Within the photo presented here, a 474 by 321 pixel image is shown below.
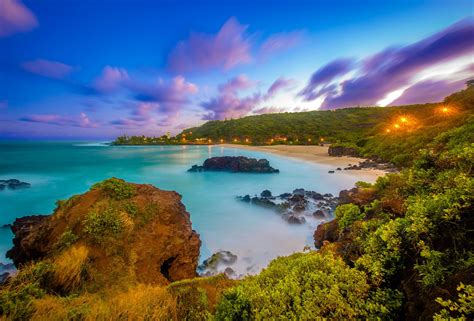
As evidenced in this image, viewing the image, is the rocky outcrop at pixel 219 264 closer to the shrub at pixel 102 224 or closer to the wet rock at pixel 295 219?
the shrub at pixel 102 224

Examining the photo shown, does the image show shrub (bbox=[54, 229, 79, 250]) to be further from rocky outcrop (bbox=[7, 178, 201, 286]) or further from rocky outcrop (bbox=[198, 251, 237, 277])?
rocky outcrop (bbox=[198, 251, 237, 277])

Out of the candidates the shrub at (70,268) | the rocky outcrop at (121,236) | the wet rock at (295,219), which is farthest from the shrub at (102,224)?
the wet rock at (295,219)

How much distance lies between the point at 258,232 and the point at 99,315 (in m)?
10.4

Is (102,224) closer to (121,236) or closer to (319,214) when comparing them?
(121,236)

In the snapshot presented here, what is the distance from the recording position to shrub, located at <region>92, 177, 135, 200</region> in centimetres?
817

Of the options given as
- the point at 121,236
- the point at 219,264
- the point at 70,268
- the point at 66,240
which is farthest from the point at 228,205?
the point at 70,268

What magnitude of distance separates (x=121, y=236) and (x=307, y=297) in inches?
236

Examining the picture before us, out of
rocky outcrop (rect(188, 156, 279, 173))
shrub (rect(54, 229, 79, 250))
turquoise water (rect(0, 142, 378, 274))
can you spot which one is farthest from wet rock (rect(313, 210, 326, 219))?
rocky outcrop (rect(188, 156, 279, 173))

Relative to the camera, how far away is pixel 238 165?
33.6m

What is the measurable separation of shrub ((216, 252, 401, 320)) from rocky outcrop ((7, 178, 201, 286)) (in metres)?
4.21

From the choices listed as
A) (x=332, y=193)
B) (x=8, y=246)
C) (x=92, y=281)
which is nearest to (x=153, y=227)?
(x=92, y=281)

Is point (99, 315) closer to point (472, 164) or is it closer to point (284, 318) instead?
point (284, 318)

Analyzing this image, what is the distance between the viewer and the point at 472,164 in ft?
13.8

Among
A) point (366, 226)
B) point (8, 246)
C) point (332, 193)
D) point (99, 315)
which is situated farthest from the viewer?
point (332, 193)
